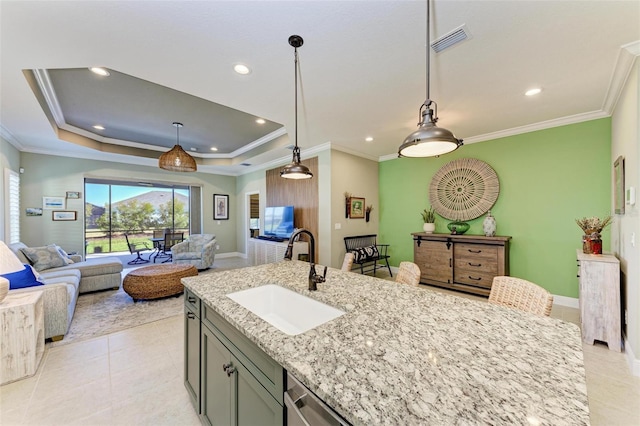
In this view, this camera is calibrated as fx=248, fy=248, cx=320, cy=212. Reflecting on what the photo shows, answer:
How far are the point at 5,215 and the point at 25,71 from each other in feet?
9.52

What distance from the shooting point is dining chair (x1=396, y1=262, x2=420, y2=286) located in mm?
2070

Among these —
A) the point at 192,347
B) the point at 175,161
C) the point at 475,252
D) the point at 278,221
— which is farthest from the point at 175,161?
the point at 475,252

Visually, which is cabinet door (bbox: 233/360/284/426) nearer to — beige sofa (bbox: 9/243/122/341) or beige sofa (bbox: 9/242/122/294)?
beige sofa (bbox: 9/243/122/341)

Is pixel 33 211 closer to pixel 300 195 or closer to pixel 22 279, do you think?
pixel 22 279

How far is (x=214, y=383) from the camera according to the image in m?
1.49

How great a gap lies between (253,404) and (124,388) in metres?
1.76

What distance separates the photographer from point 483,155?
4.34 metres

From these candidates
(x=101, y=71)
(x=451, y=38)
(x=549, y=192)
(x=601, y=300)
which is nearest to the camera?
(x=451, y=38)

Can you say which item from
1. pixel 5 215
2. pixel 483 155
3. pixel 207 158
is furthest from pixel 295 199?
pixel 5 215

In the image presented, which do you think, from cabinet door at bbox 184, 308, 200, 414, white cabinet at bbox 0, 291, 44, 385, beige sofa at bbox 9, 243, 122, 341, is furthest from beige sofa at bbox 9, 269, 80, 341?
cabinet door at bbox 184, 308, 200, 414

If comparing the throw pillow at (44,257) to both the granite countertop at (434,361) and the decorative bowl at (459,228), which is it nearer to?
the granite countertop at (434,361)

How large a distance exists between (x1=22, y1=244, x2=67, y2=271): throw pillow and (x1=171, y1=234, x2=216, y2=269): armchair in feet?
6.37

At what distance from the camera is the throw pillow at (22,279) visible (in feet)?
8.36

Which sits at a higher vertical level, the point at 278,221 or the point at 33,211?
the point at 33,211
